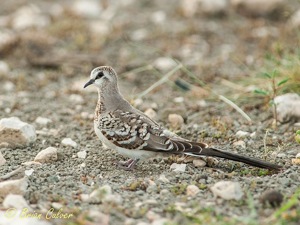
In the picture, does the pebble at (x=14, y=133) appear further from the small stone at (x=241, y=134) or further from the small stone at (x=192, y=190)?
the small stone at (x=241, y=134)

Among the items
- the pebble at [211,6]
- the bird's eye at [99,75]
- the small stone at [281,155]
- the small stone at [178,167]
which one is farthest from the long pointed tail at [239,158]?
the pebble at [211,6]

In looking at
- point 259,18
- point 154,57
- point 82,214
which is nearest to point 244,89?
point 154,57

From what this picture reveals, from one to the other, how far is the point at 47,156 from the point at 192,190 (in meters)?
1.37

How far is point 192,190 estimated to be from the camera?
4.67 metres

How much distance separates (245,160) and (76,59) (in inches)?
147

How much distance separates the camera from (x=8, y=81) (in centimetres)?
780

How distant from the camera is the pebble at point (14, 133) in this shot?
18.6 feet

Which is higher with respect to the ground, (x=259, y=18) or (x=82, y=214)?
(x=259, y=18)

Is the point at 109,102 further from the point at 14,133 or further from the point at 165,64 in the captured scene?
the point at 165,64

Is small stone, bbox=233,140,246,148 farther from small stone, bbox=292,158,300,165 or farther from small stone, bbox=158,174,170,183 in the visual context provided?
small stone, bbox=158,174,170,183

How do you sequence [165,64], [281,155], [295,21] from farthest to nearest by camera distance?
[295,21] < [165,64] < [281,155]

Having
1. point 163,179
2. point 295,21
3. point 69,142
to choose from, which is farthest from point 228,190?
point 295,21

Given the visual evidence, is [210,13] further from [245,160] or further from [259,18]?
[245,160]

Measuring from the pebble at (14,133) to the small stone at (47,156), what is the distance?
343 millimetres
